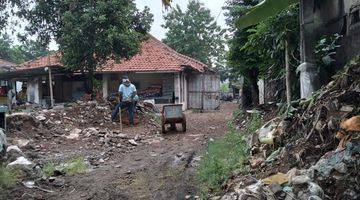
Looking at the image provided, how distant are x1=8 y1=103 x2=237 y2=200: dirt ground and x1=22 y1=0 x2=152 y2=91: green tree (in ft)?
19.6

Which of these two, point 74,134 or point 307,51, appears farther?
point 74,134

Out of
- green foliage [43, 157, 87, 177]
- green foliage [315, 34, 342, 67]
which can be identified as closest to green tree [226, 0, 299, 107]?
green foliage [315, 34, 342, 67]

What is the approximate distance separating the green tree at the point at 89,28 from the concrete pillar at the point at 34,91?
7654 millimetres

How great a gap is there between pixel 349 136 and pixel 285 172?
2.87 feet

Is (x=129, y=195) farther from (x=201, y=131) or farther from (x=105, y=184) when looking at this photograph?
(x=201, y=131)

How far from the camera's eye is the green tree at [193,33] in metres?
38.0

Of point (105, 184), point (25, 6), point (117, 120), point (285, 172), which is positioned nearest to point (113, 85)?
point (25, 6)

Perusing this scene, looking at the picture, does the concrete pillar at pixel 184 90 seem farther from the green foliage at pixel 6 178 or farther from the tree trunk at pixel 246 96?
the green foliage at pixel 6 178

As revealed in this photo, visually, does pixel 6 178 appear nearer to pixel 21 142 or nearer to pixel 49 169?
pixel 49 169

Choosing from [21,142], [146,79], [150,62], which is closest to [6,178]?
[21,142]

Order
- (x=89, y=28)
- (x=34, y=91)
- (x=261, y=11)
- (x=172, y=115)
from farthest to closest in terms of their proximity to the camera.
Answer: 1. (x=34, y=91)
2. (x=89, y=28)
3. (x=172, y=115)
4. (x=261, y=11)

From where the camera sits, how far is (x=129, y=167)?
8023 mm

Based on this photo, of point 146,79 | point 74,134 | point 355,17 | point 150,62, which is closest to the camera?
point 355,17

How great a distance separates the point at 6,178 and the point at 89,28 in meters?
11.1
